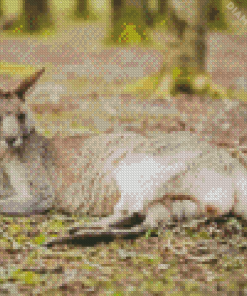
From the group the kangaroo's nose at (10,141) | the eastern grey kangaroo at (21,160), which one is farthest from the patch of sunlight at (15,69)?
the kangaroo's nose at (10,141)

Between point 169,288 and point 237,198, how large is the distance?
1148mm

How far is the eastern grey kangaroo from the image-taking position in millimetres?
3869

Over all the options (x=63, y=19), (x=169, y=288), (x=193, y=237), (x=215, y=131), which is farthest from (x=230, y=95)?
(x=63, y=19)

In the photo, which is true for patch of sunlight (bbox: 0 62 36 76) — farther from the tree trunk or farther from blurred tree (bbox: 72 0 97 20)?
blurred tree (bbox: 72 0 97 20)

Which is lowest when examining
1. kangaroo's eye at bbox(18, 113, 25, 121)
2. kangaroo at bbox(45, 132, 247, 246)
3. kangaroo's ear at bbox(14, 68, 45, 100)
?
kangaroo at bbox(45, 132, 247, 246)

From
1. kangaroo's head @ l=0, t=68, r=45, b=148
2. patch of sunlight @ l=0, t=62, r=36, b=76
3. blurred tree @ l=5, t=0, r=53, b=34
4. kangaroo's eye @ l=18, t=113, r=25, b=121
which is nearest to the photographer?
kangaroo's head @ l=0, t=68, r=45, b=148

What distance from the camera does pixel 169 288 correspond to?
306cm

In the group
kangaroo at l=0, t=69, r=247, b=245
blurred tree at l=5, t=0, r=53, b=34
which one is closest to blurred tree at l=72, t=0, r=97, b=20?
blurred tree at l=5, t=0, r=53, b=34

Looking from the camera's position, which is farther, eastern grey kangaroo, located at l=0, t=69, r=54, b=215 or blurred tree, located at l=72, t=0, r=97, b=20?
blurred tree, located at l=72, t=0, r=97, b=20

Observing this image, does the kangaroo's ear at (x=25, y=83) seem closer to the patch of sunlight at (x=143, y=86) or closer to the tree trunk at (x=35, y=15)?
the patch of sunlight at (x=143, y=86)

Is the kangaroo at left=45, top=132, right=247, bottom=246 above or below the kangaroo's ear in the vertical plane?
below

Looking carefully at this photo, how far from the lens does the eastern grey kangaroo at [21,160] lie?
387cm

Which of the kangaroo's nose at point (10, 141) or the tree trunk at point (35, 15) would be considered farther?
the tree trunk at point (35, 15)

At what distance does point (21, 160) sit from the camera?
13.6 feet
